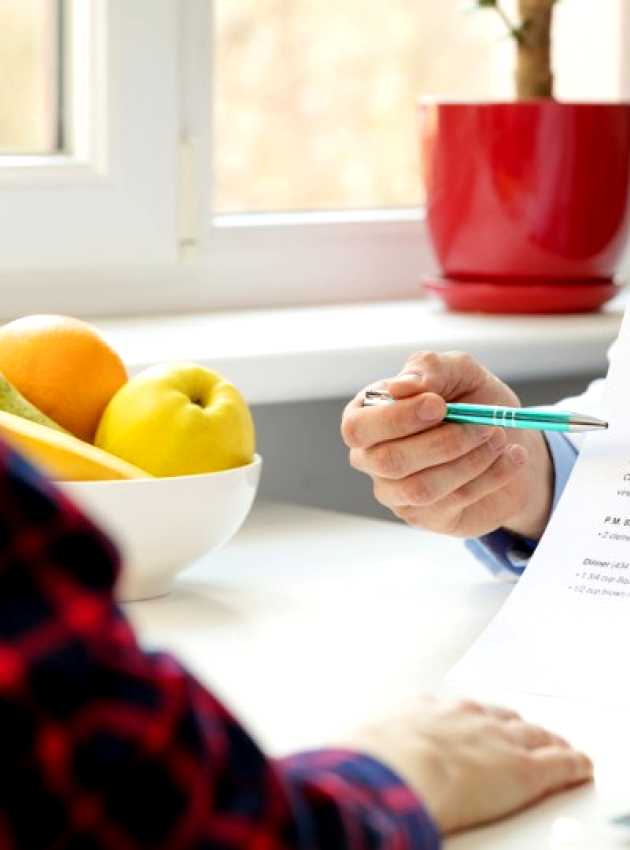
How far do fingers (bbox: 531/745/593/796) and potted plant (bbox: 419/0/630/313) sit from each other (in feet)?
2.92

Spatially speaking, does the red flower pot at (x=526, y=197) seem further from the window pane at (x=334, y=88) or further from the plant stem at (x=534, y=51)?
the window pane at (x=334, y=88)

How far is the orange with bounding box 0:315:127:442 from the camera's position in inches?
44.7

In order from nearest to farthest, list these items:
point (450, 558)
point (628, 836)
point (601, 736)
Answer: point (628, 836) < point (601, 736) < point (450, 558)

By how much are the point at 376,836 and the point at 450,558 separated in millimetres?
711

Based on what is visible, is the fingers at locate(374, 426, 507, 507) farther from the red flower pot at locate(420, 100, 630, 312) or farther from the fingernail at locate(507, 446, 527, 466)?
the red flower pot at locate(420, 100, 630, 312)

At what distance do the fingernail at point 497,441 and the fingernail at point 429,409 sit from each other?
0.19 feet

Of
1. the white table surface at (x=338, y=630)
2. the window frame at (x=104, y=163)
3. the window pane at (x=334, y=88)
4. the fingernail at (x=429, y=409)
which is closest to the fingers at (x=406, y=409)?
the fingernail at (x=429, y=409)

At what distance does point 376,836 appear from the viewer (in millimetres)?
562

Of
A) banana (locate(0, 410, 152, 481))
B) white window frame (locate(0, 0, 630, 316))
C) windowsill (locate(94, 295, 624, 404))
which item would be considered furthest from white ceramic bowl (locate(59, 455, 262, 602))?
white window frame (locate(0, 0, 630, 316))

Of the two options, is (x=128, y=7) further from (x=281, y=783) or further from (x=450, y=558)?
(x=281, y=783)

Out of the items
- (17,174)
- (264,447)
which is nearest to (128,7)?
(17,174)

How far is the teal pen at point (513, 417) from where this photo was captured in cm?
102

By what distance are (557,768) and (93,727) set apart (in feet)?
1.20

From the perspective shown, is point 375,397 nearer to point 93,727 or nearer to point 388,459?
point 388,459
